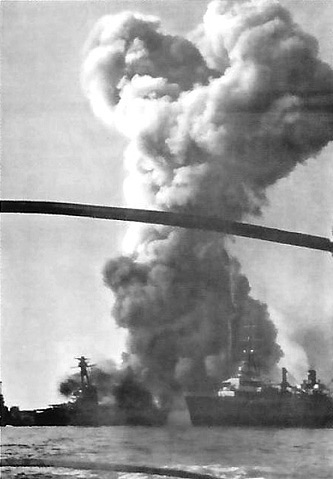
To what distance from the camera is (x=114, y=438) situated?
1178 millimetres

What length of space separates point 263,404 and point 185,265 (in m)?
0.26

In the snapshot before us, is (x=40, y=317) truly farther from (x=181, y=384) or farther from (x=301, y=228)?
(x=301, y=228)

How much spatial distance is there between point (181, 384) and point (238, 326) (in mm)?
131

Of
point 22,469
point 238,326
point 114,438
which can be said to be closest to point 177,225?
point 238,326

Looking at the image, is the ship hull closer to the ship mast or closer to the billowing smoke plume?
the billowing smoke plume

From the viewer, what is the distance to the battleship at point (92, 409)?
46.1 inches

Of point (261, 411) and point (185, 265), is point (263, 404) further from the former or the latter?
point (185, 265)

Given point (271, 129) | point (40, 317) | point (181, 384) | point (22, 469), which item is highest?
point (271, 129)

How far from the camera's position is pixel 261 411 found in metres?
1.16

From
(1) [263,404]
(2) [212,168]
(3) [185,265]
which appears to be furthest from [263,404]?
(2) [212,168]

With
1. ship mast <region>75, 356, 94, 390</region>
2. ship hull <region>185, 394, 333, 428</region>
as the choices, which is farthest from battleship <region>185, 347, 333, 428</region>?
ship mast <region>75, 356, 94, 390</region>

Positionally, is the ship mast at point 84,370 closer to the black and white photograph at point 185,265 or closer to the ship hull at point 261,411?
the black and white photograph at point 185,265

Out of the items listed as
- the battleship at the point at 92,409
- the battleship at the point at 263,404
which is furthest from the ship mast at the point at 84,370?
the battleship at the point at 263,404

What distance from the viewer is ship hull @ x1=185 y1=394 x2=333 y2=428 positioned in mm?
1153
